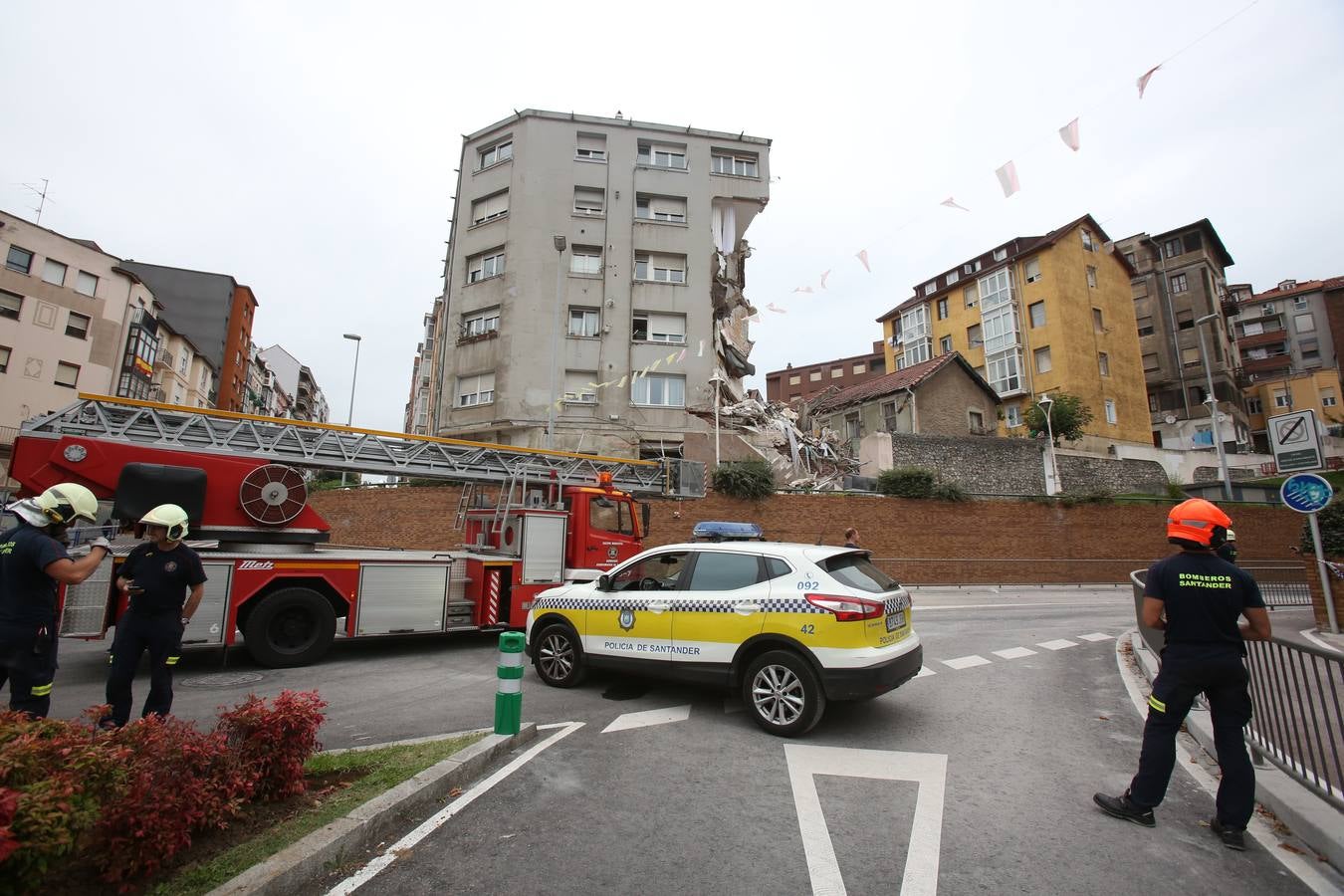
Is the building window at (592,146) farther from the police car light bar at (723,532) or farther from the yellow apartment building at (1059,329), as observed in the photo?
the yellow apartment building at (1059,329)

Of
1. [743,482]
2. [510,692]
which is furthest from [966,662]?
[743,482]

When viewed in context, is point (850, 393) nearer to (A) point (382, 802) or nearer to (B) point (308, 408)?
(A) point (382, 802)

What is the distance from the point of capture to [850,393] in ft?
123

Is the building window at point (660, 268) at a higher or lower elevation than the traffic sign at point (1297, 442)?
higher

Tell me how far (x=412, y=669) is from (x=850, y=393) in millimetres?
32695

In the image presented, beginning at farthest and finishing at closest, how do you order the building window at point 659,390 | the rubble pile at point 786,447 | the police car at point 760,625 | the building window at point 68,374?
the building window at point 68,374 < the building window at point 659,390 < the rubble pile at point 786,447 < the police car at point 760,625

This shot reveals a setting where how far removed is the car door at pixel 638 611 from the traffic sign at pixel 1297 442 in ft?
32.8

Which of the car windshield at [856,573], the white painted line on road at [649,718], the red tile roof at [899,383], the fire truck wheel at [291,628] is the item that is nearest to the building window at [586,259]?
the red tile roof at [899,383]

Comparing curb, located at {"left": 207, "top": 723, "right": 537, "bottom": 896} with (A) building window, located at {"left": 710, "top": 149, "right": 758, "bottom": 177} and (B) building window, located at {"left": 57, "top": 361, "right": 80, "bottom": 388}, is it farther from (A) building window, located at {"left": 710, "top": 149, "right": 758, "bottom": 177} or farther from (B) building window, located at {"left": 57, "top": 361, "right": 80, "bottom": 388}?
(B) building window, located at {"left": 57, "top": 361, "right": 80, "bottom": 388}

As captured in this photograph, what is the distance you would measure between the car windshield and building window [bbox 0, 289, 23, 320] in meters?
42.7

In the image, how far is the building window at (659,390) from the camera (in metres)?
26.7

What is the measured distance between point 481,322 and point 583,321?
15.0 feet

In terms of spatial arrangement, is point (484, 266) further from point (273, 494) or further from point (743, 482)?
point (273, 494)

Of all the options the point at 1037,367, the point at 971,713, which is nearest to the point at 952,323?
the point at 1037,367
